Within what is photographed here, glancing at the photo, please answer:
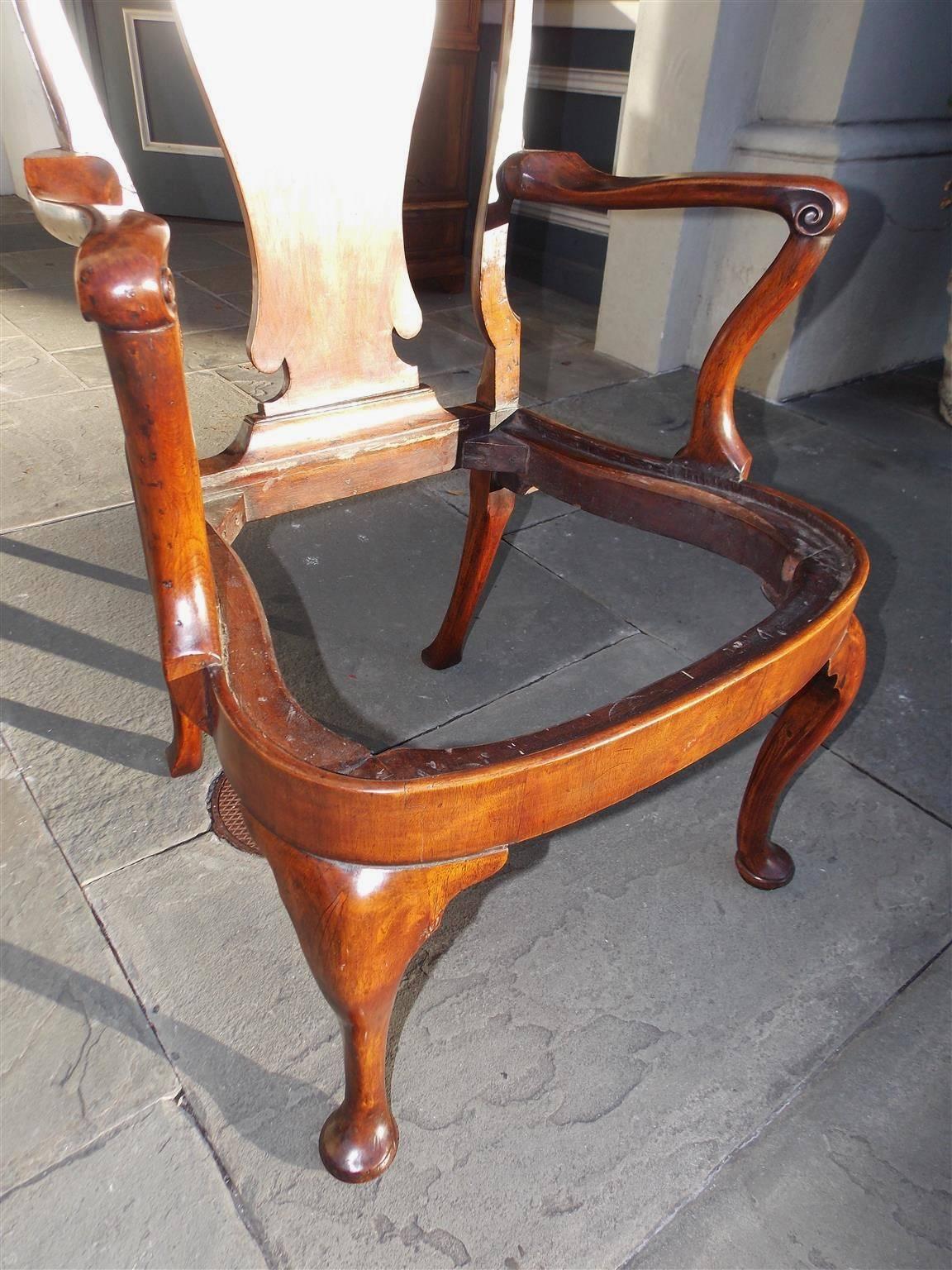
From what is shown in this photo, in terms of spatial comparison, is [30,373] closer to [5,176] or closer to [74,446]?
[74,446]

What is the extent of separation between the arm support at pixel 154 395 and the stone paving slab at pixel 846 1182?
0.63 m

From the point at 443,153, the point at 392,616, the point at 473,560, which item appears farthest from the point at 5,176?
the point at 473,560

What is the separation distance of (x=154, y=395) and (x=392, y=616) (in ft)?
3.41

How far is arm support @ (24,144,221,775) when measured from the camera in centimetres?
51

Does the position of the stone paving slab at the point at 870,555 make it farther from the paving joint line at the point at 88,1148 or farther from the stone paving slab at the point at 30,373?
the stone paving slab at the point at 30,373

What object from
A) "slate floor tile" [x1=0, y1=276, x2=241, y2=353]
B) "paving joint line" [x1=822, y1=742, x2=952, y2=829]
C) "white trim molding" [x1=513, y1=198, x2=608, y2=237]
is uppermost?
"white trim molding" [x1=513, y1=198, x2=608, y2=237]

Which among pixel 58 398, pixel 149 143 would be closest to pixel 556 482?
pixel 58 398

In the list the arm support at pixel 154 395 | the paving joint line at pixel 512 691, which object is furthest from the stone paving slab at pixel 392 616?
the arm support at pixel 154 395

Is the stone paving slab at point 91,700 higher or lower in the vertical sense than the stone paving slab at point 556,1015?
lower

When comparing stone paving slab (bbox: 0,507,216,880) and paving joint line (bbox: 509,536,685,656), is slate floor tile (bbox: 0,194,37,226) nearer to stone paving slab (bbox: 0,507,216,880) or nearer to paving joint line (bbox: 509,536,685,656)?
stone paving slab (bbox: 0,507,216,880)

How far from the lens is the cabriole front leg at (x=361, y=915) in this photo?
2.02ft

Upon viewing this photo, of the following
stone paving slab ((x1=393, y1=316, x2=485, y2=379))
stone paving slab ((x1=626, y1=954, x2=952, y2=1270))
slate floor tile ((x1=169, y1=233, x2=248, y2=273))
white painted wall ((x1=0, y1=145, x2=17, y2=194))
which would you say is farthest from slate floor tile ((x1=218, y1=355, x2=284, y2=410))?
white painted wall ((x1=0, y1=145, x2=17, y2=194))

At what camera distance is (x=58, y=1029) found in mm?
925

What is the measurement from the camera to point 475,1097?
2.94 feet
